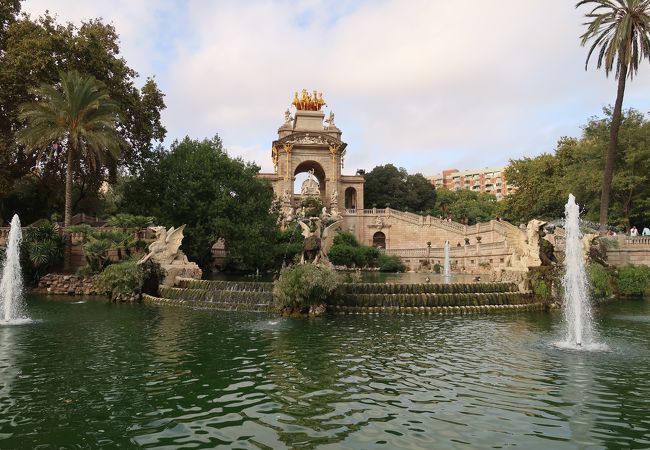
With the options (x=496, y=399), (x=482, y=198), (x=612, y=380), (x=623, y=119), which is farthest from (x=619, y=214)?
(x=482, y=198)

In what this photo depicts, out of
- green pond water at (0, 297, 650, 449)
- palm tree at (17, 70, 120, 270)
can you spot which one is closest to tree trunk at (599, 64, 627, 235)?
green pond water at (0, 297, 650, 449)

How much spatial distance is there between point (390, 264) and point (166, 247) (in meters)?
24.6

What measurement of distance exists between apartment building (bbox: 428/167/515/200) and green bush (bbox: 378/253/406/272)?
86753 mm

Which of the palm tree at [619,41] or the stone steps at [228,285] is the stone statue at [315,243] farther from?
the palm tree at [619,41]

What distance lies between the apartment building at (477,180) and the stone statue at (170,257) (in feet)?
364

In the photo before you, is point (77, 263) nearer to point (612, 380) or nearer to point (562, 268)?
point (562, 268)

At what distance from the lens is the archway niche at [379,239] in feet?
193

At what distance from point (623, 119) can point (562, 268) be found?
20.3 metres

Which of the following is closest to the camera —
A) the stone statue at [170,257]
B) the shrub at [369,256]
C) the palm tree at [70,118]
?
the stone statue at [170,257]

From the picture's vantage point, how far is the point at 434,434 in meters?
6.34

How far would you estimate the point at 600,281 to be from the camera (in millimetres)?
22141

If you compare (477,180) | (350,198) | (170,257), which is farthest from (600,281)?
(477,180)

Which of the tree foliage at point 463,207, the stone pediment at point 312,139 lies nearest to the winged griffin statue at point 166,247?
the stone pediment at point 312,139

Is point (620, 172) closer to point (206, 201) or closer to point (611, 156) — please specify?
point (611, 156)
